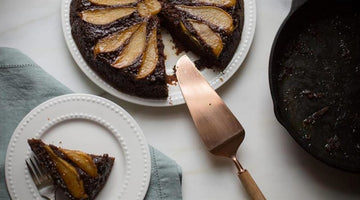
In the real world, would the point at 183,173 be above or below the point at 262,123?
below

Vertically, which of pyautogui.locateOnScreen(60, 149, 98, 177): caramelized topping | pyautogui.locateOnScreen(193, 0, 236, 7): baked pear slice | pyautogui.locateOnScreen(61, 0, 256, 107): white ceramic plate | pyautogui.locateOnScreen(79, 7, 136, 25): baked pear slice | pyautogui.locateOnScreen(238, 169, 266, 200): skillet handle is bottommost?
pyautogui.locateOnScreen(238, 169, 266, 200): skillet handle

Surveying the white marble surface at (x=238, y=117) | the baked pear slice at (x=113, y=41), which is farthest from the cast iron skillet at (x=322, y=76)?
the baked pear slice at (x=113, y=41)

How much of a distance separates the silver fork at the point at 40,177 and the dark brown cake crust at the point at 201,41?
3.69ft

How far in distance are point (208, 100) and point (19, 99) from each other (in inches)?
44.2

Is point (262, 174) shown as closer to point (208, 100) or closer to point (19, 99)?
point (208, 100)

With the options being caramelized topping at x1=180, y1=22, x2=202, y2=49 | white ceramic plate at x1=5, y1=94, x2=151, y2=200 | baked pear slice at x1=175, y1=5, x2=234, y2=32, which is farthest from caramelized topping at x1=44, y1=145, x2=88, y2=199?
baked pear slice at x1=175, y1=5, x2=234, y2=32

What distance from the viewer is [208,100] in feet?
10.4

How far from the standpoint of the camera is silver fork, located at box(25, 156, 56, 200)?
A: 2.97 meters

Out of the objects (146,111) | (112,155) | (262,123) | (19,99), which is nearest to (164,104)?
(146,111)

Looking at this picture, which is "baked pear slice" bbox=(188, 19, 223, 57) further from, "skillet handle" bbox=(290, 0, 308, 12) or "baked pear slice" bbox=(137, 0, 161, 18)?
"skillet handle" bbox=(290, 0, 308, 12)

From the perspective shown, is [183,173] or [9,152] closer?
[9,152]

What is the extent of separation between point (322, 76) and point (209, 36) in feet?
2.44

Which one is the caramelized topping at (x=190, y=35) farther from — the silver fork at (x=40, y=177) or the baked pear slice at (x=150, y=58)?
the silver fork at (x=40, y=177)

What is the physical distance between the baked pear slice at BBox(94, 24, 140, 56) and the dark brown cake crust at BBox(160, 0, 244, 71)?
28 centimetres
